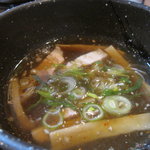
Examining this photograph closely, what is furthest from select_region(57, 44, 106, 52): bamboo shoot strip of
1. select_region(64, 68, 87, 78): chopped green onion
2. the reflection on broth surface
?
select_region(64, 68, 87, 78): chopped green onion

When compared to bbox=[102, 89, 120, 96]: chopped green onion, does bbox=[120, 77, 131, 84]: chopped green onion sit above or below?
above

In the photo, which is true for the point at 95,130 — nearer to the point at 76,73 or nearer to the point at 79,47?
the point at 76,73

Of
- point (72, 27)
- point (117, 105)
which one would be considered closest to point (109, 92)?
point (117, 105)

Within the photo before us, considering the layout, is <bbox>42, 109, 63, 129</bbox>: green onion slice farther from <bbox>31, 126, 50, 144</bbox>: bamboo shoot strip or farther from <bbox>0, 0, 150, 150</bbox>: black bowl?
<bbox>0, 0, 150, 150</bbox>: black bowl

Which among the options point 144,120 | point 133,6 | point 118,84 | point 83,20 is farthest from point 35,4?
point 144,120

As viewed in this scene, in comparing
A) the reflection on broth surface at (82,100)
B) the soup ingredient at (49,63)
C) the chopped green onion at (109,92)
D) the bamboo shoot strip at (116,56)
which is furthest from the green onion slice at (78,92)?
the bamboo shoot strip at (116,56)

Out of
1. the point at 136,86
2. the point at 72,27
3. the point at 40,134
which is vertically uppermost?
the point at 72,27
